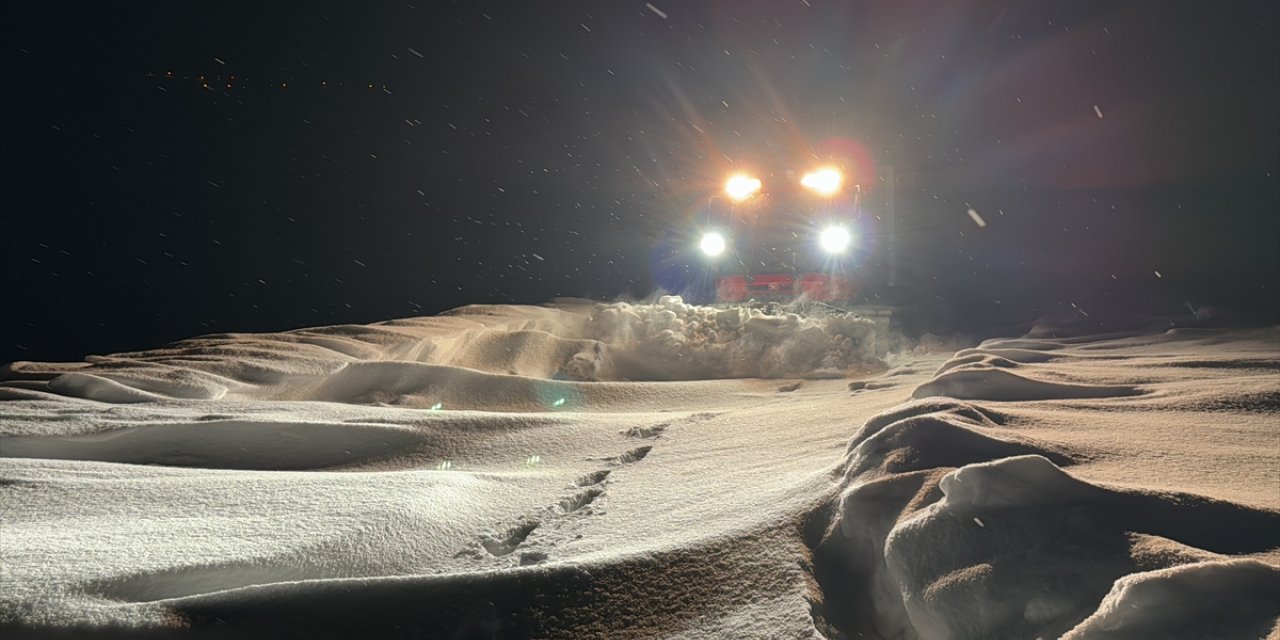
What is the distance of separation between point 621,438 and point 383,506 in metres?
0.94

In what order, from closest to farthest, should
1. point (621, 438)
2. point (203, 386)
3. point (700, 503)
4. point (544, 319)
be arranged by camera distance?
point (700, 503)
point (621, 438)
point (203, 386)
point (544, 319)

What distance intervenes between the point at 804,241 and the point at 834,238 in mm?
246

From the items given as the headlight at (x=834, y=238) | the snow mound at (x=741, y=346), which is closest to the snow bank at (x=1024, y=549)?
the snow mound at (x=741, y=346)

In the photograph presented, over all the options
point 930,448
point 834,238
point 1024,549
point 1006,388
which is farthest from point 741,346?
point 1024,549

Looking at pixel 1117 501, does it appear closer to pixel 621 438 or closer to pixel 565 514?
pixel 565 514

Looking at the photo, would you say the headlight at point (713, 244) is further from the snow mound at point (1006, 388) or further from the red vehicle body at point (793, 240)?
the snow mound at point (1006, 388)

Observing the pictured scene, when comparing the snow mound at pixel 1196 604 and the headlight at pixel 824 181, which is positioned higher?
the headlight at pixel 824 181

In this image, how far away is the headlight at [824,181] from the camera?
5787 mm

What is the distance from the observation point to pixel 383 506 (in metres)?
1.49

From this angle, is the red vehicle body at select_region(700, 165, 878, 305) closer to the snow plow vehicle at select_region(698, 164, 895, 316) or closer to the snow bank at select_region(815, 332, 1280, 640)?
the snow plow vehicle at select_region(698, 164, 895, 316)

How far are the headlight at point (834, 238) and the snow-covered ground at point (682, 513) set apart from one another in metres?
2.80

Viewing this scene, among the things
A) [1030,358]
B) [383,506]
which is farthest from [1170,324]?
[383,506]

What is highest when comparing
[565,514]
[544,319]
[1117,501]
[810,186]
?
[810,186]

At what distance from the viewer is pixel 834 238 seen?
19.0ft
